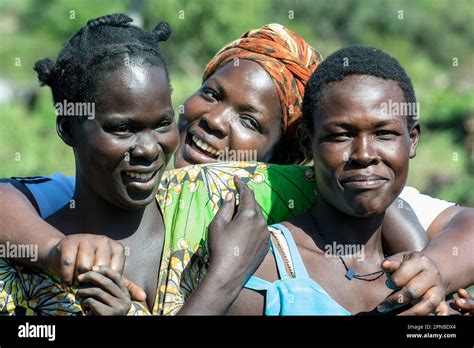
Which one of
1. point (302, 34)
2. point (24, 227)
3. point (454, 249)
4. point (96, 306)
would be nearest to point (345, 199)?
point (454, 249)

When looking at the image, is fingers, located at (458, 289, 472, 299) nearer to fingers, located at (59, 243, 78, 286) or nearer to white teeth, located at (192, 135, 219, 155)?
white teeth, located at (192, 135, 219, 155)

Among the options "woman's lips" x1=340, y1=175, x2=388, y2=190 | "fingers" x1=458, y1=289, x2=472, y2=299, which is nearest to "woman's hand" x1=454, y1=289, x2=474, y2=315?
"fingers" x1=458, y1=289, x2=472, y2=299

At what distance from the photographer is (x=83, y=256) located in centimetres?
268

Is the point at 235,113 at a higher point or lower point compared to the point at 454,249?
higher

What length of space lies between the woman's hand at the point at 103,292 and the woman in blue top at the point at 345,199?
0.48m

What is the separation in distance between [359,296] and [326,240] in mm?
248

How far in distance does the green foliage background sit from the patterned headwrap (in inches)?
56.2

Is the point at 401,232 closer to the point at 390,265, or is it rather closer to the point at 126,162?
the point at 390,265

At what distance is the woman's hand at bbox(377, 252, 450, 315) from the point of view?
2928 millimetres

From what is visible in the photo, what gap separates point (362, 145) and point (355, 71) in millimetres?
285

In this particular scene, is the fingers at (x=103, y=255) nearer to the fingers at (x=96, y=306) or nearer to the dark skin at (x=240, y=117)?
the fingers at (x=96, y=306)

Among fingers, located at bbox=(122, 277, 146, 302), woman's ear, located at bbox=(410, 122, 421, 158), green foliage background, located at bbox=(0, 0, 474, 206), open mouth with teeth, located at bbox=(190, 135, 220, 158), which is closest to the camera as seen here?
fingers, located at bbox=(122, 277, 146, 302)
